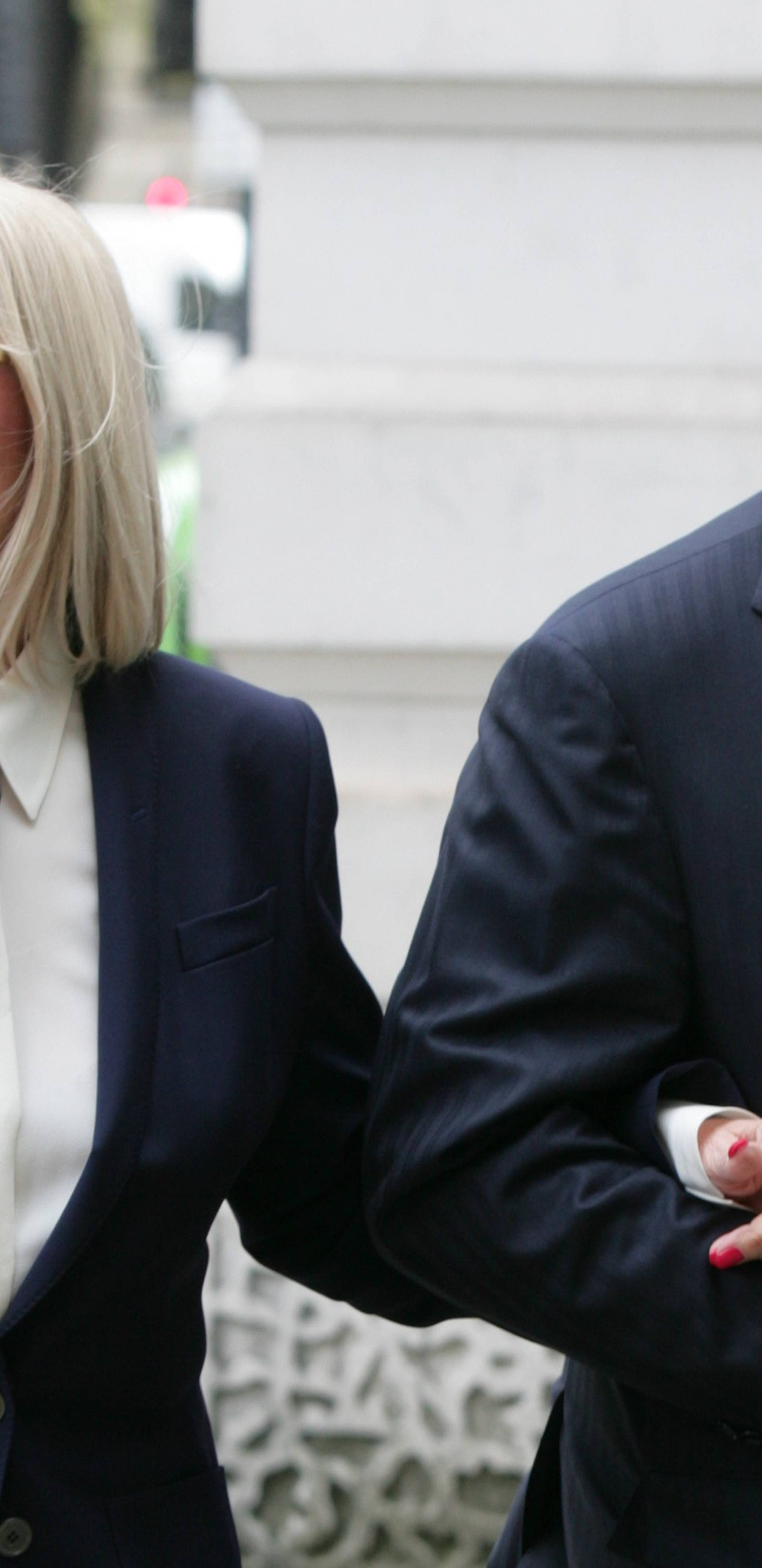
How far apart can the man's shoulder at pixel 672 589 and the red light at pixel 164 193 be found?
17.4 feet

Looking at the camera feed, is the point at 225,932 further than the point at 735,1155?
Yes

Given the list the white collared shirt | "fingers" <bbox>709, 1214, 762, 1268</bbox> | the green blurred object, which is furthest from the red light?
"fingers" <bbox>709, 1214, 762, 1268</bbox>

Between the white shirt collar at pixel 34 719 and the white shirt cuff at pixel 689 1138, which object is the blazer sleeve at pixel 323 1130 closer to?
the white shirt collar at pixel 34 719

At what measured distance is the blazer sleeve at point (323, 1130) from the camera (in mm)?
2023

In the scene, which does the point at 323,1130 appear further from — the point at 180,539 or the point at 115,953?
the point at 180,539

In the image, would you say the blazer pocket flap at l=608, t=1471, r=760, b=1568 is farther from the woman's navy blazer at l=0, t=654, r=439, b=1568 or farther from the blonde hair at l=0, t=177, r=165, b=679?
the blonde hair at l=0, t=177, r=165, b=679

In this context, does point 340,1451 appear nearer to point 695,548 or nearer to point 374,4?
point 695,548

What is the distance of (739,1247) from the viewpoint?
5.34 feet

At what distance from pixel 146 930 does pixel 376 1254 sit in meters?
0.47

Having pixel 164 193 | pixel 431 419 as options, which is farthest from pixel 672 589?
pixel 164 193

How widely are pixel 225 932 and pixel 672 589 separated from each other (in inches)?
20.1

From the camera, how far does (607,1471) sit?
1.87 m

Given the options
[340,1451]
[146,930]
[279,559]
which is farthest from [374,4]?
[340,1451]

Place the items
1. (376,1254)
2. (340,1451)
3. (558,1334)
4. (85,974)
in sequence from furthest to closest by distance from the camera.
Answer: (340,1451) → (376,1254) → (85,974) → (558,1334)
